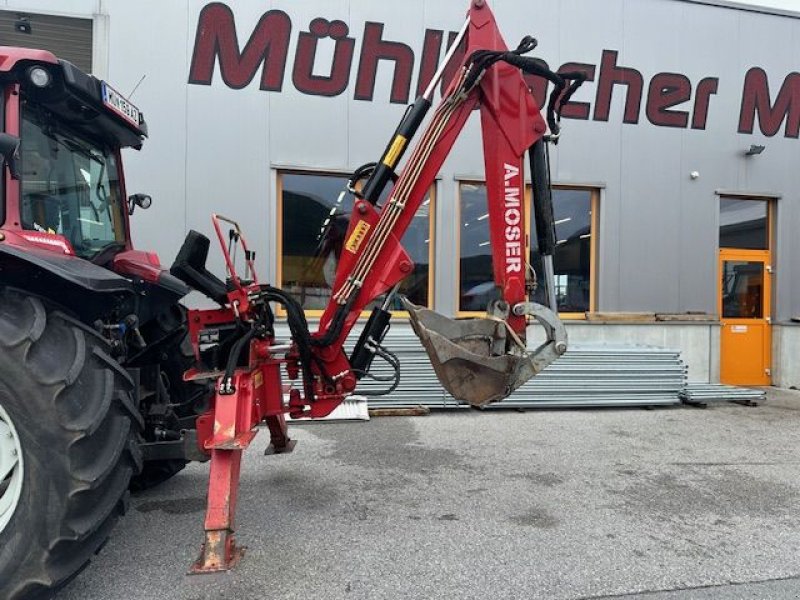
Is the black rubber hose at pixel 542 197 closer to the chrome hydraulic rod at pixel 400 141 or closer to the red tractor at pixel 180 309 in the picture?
the red tractor at pixel 180 309

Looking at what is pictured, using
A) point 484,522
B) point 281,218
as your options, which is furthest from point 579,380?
point 281,218

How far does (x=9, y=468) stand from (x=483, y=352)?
2.51m

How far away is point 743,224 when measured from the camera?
893cm

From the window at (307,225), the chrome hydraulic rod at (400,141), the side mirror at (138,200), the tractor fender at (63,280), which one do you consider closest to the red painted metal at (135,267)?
the side mirror at (138,200)

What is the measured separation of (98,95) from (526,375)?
2958 mm

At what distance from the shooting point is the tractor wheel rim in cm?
234

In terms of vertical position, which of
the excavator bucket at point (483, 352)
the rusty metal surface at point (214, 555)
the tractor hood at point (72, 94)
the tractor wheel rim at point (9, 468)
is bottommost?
the rusty metal surface at point (214, 555)

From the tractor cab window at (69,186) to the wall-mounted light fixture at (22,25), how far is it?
4606 millimetres

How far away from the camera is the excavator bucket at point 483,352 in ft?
11.0

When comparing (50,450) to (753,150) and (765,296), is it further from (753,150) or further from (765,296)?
(765,296)

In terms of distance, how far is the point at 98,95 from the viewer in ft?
10.0

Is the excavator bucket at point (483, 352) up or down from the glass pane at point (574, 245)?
down

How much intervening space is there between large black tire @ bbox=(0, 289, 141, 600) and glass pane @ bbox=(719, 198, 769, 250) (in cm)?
918

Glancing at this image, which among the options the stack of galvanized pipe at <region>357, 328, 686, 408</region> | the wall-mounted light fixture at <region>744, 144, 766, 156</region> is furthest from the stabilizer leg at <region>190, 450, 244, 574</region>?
the wall-mounted light fixture at <region>744, 144, 766, 156</region>
